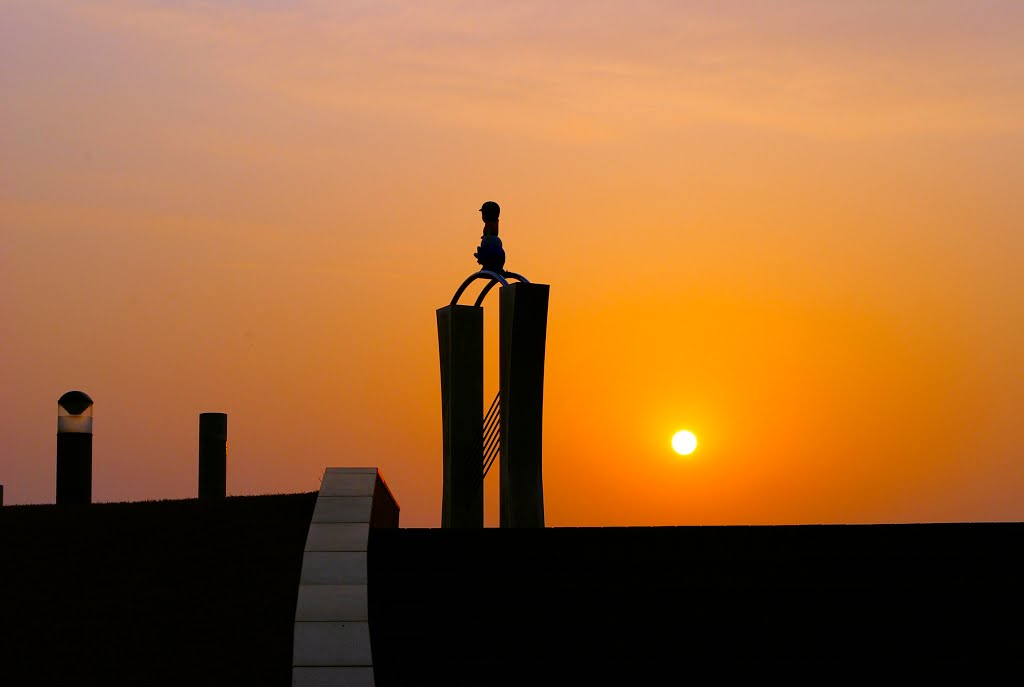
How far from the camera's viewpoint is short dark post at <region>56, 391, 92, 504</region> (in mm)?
20250

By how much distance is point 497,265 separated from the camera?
75.2 feet

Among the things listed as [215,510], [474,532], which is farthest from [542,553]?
[215,510]

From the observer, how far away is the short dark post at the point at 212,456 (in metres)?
21.5

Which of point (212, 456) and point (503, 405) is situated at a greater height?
point (503, 405)

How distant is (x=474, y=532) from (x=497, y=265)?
24.7 feet

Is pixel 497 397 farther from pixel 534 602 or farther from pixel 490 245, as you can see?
pixel 534 602

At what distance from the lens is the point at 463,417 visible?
2280 centimetres

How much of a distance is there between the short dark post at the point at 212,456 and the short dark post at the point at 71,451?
1.80 meters

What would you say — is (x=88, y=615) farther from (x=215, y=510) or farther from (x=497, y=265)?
(x=497, y=265)

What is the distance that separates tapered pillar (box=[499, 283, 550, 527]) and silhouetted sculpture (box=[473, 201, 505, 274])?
0.94 meters

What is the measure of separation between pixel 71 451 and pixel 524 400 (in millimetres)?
6362

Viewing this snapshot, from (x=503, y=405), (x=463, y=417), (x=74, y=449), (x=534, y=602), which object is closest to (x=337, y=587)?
(x=534, y=602)

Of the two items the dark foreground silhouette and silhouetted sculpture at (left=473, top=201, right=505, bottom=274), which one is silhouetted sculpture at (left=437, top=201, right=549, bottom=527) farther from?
the dark foreground silhouette

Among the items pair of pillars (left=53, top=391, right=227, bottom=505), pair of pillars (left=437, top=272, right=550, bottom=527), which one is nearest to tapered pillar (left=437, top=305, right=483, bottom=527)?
pair of pillars (left=437, top=272, right=550, bottom=527)
